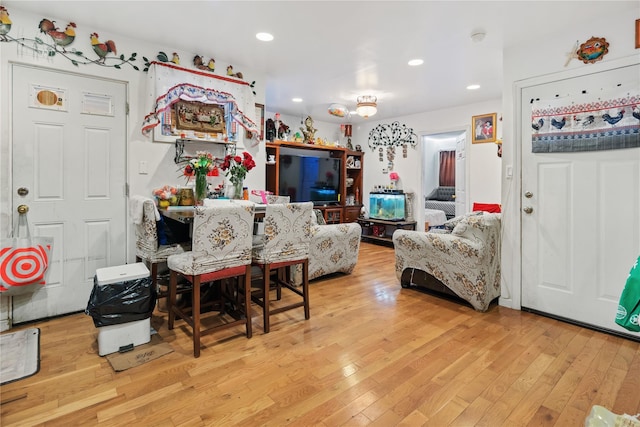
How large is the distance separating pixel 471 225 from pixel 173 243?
105 inches

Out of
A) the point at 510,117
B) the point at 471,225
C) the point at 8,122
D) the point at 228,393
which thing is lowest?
the point at 228,393

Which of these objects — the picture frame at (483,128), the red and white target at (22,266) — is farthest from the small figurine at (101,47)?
the picture frame at (483,128)

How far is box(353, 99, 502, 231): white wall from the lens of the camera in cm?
539

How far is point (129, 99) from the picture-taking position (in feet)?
10.3

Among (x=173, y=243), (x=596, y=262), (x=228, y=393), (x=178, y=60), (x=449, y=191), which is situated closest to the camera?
(x=228, y=393)

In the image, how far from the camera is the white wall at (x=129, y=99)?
2.61 metres

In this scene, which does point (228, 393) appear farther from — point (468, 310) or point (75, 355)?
point (468, 310)

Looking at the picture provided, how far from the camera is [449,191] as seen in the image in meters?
9.25

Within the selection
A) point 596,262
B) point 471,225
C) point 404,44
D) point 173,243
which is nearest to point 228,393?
point 173,243

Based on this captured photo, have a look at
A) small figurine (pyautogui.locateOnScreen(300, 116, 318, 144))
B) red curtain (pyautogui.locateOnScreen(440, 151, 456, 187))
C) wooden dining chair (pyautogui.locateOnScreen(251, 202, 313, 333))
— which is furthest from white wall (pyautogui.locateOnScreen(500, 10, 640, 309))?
red curtain (pyautogui.locateOnScreen(440, 151, 456, 187))

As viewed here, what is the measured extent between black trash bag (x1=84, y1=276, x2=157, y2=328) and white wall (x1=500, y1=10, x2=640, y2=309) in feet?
10.1

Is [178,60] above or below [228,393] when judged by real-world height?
above

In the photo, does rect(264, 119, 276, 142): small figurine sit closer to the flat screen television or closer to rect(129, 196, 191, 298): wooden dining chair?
the flat screen television

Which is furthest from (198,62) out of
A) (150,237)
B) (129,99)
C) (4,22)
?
(150,237)
